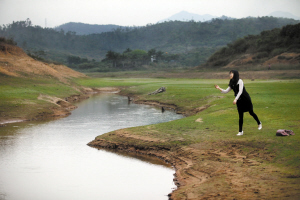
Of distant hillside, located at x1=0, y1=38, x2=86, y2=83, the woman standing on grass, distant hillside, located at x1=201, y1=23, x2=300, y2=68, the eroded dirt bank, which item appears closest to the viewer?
the eroded dirt bank

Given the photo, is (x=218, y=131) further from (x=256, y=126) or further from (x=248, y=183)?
(x=248, y=183)

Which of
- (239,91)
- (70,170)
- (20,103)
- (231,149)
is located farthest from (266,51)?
(70,170)

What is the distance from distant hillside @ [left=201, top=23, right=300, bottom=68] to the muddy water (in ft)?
185

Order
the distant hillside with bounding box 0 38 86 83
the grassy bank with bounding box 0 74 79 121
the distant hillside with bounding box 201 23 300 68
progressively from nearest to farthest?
the grassy bank with bounding box 0 74 79 121
the distant hillside with bounding box 0 38 86 83
the distant hillside with bounding box 201 23 300 68

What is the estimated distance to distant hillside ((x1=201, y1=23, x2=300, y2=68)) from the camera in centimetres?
7581

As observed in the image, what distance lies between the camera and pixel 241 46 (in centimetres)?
10688

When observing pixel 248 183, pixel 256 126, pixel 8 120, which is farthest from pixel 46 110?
pixel 248 183

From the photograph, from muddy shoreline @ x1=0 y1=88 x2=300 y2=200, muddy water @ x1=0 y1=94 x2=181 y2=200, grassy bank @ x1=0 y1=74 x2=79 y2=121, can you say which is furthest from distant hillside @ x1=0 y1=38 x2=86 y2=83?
muddy shoreline @ x1=0 y1=88 x2=300 y2=200

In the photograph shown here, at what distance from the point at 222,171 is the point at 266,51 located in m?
85.2

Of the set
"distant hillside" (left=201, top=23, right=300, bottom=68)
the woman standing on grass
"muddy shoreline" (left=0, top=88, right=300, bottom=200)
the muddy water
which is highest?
"distant hillside" (left=201, top=23, right=300, bottom=68)

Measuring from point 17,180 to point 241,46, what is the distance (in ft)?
333

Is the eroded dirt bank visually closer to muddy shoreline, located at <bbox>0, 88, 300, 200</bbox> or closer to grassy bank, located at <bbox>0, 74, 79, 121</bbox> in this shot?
muddy shoreline, located at <bbox>0, 88, 300, 200</bbox>

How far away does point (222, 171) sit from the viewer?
1112cm

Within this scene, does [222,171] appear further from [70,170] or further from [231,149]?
[70,170]
